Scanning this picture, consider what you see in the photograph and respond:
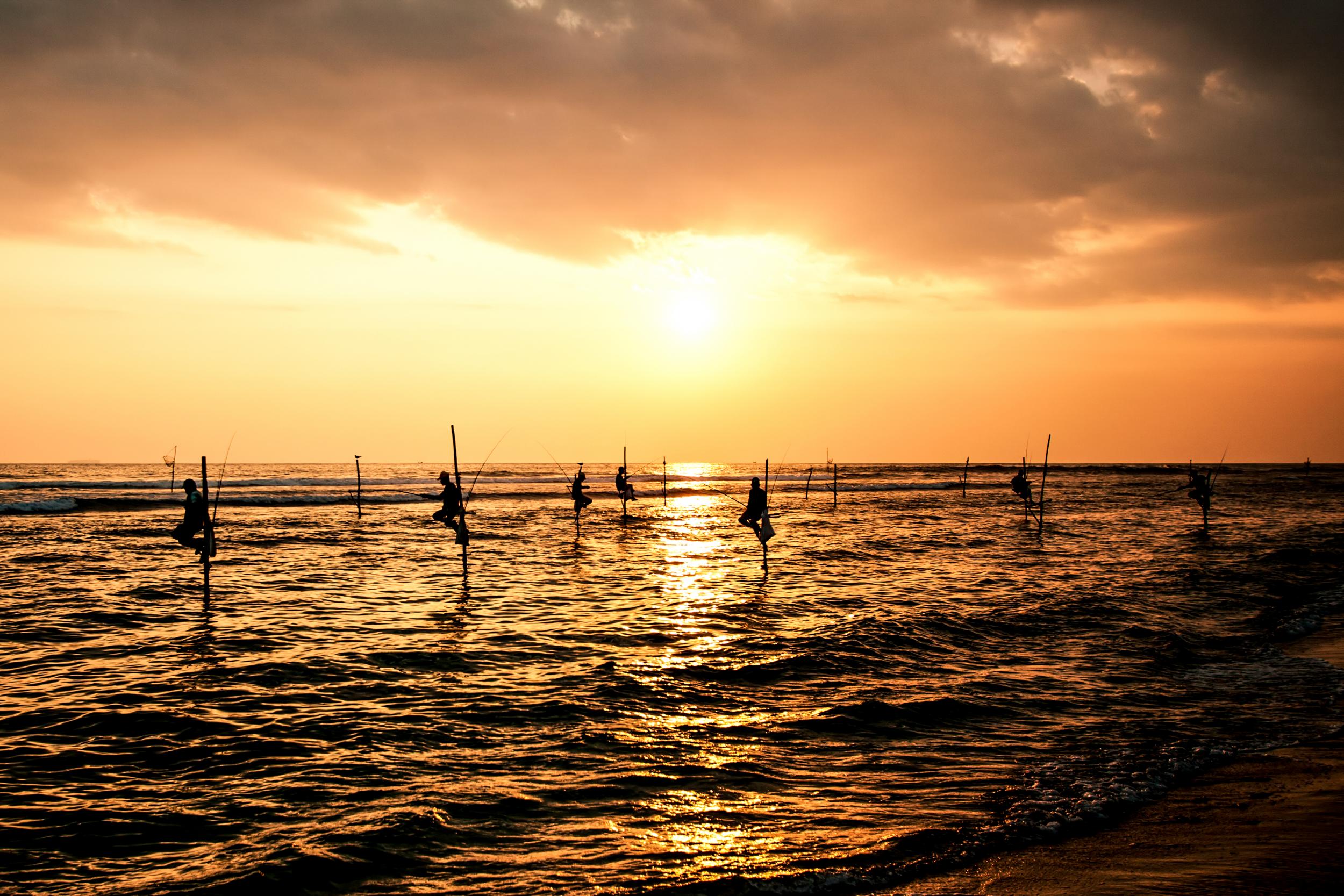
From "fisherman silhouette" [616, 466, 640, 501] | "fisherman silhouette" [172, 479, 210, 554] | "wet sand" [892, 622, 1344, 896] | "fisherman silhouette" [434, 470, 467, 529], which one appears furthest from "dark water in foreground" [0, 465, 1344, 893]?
"fisherman silhouette" [616, 466, 640, 501]

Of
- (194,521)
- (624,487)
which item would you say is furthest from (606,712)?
(624,487)

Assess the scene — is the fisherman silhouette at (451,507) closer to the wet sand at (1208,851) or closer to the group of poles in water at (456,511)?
the group of poles in water at (456,511)

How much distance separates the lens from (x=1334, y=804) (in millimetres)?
7129

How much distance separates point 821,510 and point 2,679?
44910mm

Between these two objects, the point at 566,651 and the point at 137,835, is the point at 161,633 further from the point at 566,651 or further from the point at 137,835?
the point at 137,835

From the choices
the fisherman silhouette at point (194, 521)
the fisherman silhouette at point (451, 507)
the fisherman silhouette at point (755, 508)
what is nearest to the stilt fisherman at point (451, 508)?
the fisherman silhouette at point (451, 507)

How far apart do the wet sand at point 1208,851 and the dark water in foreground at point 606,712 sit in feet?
1.12

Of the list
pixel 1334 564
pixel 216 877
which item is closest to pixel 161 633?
pixel 216 877

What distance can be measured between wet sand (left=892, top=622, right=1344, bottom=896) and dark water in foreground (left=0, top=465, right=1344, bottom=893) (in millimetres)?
340

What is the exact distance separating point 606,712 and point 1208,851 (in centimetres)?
652

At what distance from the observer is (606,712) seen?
1020cm

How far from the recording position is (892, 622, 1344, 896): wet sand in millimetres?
5801

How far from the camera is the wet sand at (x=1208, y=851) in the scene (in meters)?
5.80

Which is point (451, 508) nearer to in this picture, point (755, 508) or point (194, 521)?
point (194, 521)
